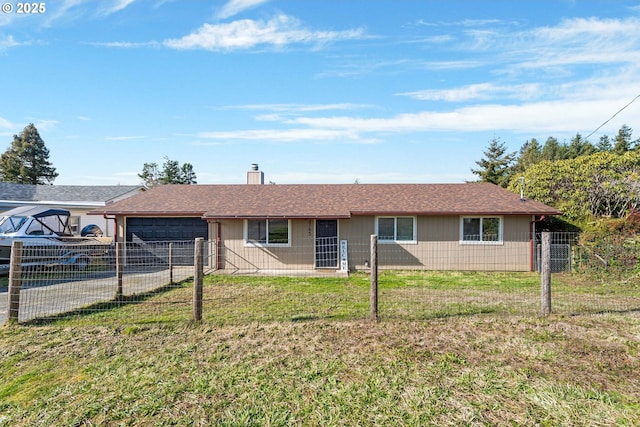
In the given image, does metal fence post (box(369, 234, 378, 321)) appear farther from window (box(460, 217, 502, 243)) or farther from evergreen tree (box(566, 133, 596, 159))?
evergreen tree (box(566, 133, 596, 159))

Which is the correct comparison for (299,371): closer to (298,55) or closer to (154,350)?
(154,350)

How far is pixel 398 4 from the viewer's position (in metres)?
10.5

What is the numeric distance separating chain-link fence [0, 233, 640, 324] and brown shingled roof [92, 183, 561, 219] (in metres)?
1.34

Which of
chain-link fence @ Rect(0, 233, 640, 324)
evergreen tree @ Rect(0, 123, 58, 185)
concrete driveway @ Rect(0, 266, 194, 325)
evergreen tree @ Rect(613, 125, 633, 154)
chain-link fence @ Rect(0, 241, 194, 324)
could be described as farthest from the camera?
evergreen tree @ Rect(0, 123, 58, 185)

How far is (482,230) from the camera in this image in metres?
13.1

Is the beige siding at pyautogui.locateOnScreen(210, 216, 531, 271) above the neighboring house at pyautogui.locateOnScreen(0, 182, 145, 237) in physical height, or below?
below

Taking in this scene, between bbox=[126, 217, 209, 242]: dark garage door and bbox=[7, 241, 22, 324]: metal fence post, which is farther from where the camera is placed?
bbox=[126, 217, 209, 242]: dark garage door

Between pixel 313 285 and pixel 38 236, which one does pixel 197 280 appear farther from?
pixel 38 236

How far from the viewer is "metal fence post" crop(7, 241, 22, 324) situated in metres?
5.66

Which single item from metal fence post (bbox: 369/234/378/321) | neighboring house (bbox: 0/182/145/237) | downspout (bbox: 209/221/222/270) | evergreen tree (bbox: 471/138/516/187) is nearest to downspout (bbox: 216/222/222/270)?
downspout (bbox: 209/221/222/270)

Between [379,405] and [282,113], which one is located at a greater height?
[282,113]

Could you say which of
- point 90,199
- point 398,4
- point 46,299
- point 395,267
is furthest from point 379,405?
point 90,199

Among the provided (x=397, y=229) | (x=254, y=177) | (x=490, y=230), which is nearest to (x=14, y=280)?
(x=397, y=229)

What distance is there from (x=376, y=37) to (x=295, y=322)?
1017cm
